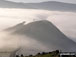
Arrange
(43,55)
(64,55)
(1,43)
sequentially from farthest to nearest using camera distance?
(1,43) < (43,55) < (64,55)

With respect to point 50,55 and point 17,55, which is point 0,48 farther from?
point 50,55

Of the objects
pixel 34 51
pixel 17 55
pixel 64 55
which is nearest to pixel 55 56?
pixel 64 55

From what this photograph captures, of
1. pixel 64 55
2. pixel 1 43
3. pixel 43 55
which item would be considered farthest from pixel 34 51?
pixel 64 55

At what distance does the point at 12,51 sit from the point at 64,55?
34047 mm

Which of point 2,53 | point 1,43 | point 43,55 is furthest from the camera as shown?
point 1,43

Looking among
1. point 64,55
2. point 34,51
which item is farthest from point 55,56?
point 34,51

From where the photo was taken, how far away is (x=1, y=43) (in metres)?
191

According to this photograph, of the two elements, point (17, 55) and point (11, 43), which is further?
point (11, 43)

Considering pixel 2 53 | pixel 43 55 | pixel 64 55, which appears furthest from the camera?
pixel 2 53

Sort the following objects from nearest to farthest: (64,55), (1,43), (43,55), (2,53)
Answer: (64,55) → (43,55) → (2,53) → (1,43)

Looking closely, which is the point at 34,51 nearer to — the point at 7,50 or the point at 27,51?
the point at 27,51

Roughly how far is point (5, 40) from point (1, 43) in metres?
6.47

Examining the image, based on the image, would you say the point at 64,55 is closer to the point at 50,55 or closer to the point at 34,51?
the point at 50,55

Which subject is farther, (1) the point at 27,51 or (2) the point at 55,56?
(1) the point at 27,51
